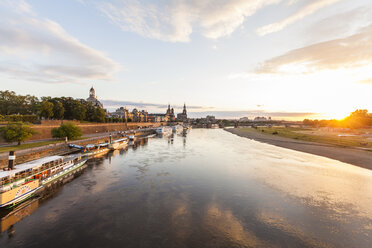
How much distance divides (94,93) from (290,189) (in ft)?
597

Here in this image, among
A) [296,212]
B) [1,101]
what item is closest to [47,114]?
[1,101]

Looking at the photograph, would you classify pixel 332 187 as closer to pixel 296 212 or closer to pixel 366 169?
pixel 296 212

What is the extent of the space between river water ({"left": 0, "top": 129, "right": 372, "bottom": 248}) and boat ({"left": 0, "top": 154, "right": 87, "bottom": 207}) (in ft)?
5.25

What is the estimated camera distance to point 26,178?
20.0 metres

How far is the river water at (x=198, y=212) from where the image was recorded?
13.0m

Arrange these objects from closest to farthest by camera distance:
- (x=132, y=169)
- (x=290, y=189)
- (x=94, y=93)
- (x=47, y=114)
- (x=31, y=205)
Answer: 1. (x=31, y=205)
2. (x=290, y=189)
3. (x=132, y=169)
4. (x=47, y=114)
5. (x=94, y=93)

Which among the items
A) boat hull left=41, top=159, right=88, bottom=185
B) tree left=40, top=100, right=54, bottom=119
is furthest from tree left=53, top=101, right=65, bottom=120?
boat hull left=41, top=159, right=88, bottom=185

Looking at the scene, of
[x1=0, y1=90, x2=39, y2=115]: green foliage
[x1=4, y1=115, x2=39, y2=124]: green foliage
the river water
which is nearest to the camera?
the river water

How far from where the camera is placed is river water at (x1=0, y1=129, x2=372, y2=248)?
13.0 meters

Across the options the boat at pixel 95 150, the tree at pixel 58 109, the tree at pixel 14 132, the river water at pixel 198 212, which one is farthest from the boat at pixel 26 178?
the tree at pixel 58 109

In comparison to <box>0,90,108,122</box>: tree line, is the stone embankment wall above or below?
below

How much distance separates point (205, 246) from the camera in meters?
12.2

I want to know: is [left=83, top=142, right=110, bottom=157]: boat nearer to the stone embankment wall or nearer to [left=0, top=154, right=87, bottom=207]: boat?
the stone embankment wall

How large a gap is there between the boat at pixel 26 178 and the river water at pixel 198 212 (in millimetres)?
1600
